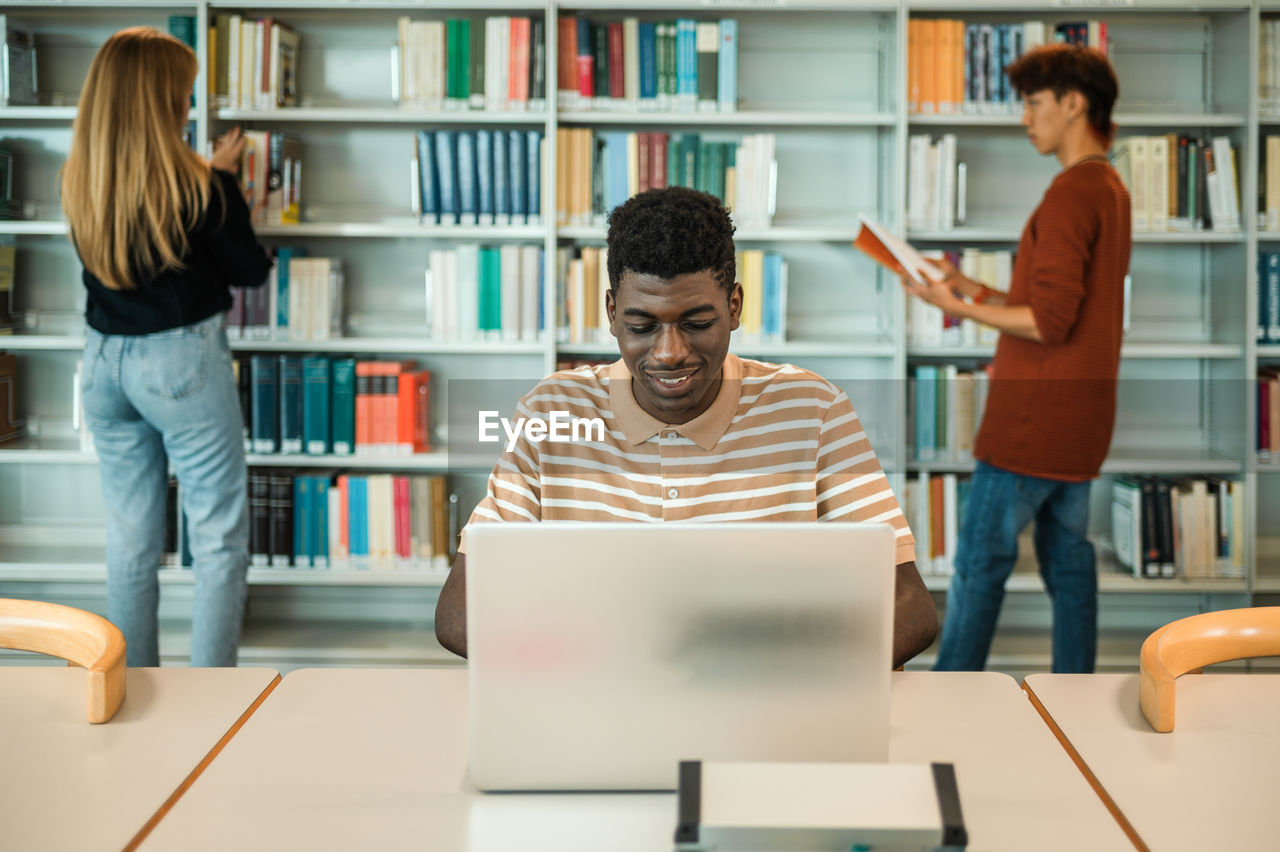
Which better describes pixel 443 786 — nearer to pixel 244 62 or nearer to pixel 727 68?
pixel 727 68

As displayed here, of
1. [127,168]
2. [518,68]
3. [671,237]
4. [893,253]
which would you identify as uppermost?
[518,68]

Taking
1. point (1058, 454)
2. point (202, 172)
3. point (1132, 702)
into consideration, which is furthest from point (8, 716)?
point (1058, 454)

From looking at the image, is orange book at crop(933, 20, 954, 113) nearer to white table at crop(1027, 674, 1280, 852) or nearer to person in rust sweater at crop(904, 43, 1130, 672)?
person in rust sweater at crop(904, 43, 1130, 672)

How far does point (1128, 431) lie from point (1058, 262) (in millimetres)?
1067

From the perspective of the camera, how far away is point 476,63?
2.88m

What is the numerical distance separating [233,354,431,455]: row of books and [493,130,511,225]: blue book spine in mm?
487

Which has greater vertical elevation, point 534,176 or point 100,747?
point 534,176

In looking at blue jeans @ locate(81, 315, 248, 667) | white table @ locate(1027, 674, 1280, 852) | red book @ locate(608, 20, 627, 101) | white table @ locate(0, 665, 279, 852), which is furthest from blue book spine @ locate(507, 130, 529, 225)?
white table @ locate(1027, 674, 1280, 852)

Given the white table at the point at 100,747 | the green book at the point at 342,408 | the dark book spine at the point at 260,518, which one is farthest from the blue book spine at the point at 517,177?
the white table at the point at 100,747

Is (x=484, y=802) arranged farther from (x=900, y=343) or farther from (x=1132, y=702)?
(x=900, y=343)

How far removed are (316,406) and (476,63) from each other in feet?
3.23

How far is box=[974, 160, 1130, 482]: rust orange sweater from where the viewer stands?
2289mm

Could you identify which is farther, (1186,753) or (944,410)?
(944,410)

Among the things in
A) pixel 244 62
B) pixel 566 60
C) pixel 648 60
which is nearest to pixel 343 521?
pixel 244 62
